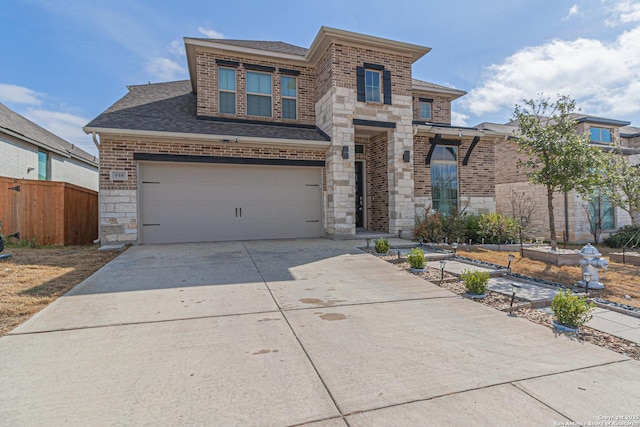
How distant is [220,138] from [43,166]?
12.7m

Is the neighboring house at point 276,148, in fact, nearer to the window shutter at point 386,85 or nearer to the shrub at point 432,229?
the window shutter at point 386,85

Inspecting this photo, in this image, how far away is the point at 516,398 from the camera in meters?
2.21

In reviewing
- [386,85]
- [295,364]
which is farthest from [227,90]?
[295,364]

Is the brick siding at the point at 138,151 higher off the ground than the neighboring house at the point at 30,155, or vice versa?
the neighboring house at the point at 30,155

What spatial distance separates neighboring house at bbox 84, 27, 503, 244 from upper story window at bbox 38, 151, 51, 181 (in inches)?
315

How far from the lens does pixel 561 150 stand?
293 inches

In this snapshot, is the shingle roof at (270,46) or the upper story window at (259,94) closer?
the upper story window at (259,94)

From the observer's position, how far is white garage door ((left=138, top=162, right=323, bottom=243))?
9344 millimetres

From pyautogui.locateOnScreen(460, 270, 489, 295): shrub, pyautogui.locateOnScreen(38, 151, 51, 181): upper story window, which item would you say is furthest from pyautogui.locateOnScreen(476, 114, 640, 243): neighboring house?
pyautogui.locateOnScreen(38, 151, 51, 181): upper story window

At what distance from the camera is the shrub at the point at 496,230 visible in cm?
975

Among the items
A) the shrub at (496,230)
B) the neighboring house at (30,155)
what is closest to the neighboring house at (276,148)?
the shrub at (496,230)

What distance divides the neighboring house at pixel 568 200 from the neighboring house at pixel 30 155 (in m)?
19.8

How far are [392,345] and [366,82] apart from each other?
9280 millimetres

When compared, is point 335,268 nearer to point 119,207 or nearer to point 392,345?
point 392,345
